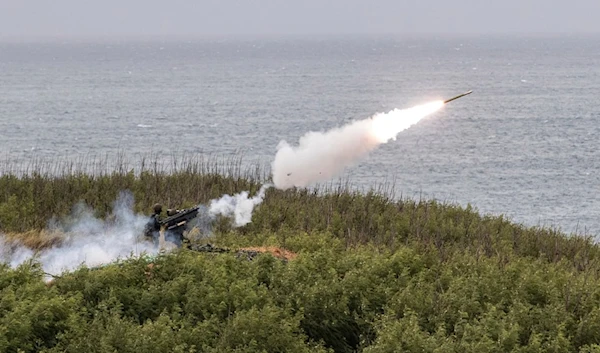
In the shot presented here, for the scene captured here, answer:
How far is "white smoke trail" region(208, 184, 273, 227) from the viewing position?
36500 millimetres

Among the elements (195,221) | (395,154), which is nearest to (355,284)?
(195,221)

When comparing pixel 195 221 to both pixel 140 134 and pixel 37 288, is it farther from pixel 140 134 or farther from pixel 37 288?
pixel 140 134

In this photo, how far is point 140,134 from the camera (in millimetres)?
97438

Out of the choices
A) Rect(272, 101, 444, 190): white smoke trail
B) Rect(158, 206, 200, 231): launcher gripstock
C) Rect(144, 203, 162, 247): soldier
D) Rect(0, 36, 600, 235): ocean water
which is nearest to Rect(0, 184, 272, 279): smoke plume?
Rect(144, 203, 162, 247): soldier

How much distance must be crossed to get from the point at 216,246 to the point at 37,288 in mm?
8616

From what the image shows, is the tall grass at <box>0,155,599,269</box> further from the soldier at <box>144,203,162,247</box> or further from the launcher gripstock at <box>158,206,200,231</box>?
the soldier at <box>144,203,162,247</box>

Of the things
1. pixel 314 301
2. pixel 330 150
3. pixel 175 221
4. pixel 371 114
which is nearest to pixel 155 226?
pixel 175 221

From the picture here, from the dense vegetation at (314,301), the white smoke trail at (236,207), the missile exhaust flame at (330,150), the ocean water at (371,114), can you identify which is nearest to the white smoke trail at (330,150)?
the missile exhaust flame at (330,150)

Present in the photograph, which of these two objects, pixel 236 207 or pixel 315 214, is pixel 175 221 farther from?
pixel 315 214

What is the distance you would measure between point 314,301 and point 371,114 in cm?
9397

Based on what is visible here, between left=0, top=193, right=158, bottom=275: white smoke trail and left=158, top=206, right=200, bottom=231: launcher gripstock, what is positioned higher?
left=158, top=206, right=200, bottom=231: launcher gripstock

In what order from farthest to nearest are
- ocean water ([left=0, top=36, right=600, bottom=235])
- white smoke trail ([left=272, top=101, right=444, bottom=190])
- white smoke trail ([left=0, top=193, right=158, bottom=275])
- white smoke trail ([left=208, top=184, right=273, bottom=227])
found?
ocean water ([left=0, top=36, right=600, bottom=235]) → white smoke trail ([left=272, top=101, right=444, bottom=190]) → white smoke trail ([left=208, top=184, right=273, bottom=227]) → white smoke trail ([left=0, top=193, right=158, bottom=275])

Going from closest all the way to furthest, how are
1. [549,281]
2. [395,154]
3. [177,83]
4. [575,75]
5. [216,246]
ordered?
[549,281] < [216,246] < [395,154] < [177,83] < [575,75]

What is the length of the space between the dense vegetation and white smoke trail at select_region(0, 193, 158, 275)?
2.36 metres
